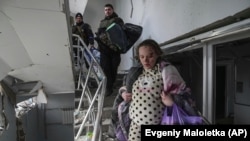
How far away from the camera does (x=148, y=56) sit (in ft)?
4.50

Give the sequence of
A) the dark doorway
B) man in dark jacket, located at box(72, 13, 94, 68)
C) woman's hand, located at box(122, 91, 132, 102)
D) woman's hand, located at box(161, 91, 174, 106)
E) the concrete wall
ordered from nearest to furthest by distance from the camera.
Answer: woman's hand, located at box(161, 91, 174, 106) < woman's hand, located at box(122, 91, 132, 102) < the concrete wall < the dark doorway < man in dark jacket, located at box(72, 13, 94, 68)

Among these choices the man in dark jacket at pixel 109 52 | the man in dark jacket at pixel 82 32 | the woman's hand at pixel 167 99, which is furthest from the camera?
the man in dark jacket at pixel 82 32

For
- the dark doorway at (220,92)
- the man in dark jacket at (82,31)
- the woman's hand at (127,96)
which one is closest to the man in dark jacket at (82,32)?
the man in dark jacket at (82,31)

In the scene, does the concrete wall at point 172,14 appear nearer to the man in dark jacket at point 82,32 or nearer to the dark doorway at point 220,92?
the dark doorway at point 220,92

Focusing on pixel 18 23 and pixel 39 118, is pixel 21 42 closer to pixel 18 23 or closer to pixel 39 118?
pixel 18 23

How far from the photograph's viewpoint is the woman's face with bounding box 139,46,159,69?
1.37 metres

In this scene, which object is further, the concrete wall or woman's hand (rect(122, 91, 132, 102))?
the concrete wall

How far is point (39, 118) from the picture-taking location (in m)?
6.24

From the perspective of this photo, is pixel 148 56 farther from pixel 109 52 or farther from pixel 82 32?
pixel 82 32

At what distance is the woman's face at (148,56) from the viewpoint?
1371mm

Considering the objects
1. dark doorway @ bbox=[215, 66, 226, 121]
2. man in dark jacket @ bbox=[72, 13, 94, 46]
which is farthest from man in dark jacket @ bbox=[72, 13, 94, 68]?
dark doorway @ bbox=[215, 66, 226, 121]

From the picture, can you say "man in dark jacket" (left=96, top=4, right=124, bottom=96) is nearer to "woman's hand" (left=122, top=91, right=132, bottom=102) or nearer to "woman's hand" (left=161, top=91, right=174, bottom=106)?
"woman's hand" (left=122, top=91, right=132, bottom=102)

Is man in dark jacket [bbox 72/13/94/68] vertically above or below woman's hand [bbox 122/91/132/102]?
above

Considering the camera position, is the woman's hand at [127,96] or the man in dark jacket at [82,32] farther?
the man in dark jacket at [82,32]
